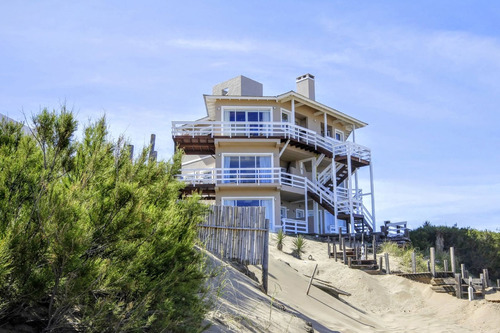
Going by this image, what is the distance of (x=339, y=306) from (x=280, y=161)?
1945 cm

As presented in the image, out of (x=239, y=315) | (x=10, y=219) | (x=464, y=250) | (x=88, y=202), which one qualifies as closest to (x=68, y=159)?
(x=88, y=202)

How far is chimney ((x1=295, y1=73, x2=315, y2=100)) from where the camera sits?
122 ft

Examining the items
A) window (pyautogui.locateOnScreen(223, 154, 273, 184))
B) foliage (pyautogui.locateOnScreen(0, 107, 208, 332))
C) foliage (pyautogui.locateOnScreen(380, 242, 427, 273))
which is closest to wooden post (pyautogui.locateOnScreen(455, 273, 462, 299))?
foliage (pyautogui.locateOnScreen(380, 242, 427, 273))

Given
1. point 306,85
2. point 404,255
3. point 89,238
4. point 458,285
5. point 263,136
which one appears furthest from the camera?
point 306,85

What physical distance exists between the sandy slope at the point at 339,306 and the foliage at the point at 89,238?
5.96 feet

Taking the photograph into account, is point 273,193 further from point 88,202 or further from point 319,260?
point 88,202

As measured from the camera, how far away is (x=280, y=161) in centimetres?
3406

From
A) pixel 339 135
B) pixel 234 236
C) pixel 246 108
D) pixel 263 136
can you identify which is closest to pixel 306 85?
pixel 339 135

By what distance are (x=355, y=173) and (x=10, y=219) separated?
31.1m

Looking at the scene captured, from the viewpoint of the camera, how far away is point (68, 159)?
6.18 metres

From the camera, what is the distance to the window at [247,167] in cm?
3100

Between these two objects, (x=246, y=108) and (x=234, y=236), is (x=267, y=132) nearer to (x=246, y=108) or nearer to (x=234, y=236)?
(x=246, y=108)

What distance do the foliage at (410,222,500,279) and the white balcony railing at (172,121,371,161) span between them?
253 inches

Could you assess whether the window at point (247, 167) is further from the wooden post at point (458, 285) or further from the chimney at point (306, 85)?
the wooden post at point (458, 285)
